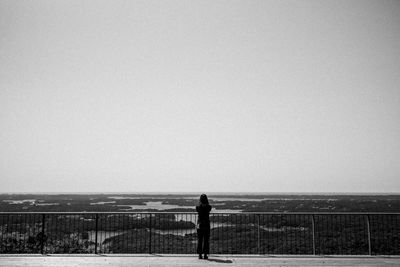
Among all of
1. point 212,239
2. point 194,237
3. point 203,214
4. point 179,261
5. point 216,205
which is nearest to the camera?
point 179,261

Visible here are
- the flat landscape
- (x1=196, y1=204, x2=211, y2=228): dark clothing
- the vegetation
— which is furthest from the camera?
the flat landscape

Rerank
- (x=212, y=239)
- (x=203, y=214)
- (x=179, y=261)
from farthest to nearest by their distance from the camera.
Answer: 1. (x=212, y=239)
2. (x=203, y=214)
3. (x=179, y=261)

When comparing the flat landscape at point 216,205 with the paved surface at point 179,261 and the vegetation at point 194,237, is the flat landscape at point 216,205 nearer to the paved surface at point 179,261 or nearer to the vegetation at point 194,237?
the vegetation at point 194,237

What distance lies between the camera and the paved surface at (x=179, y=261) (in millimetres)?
8836

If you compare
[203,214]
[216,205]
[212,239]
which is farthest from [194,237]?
[216,205]

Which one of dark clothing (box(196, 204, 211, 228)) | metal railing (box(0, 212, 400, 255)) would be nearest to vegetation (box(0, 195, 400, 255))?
metal railing (box(0, 212, 400, 255))

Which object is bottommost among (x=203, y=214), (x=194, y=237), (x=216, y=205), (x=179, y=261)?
(x=216, y=205)

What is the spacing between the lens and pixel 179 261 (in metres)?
9.21

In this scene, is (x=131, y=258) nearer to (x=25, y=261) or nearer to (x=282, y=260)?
(x=25, y=261)

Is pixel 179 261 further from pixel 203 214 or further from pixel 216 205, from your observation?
pixel 216 205

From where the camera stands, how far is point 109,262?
29.8ft

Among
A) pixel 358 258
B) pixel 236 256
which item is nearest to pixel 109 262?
pixel 236 256

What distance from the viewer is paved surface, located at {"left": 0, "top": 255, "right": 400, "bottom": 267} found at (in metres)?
8.84

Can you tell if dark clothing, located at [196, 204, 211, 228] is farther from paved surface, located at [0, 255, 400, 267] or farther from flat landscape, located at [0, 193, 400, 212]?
flat landscape, located at [0, 193, 400, 212]
